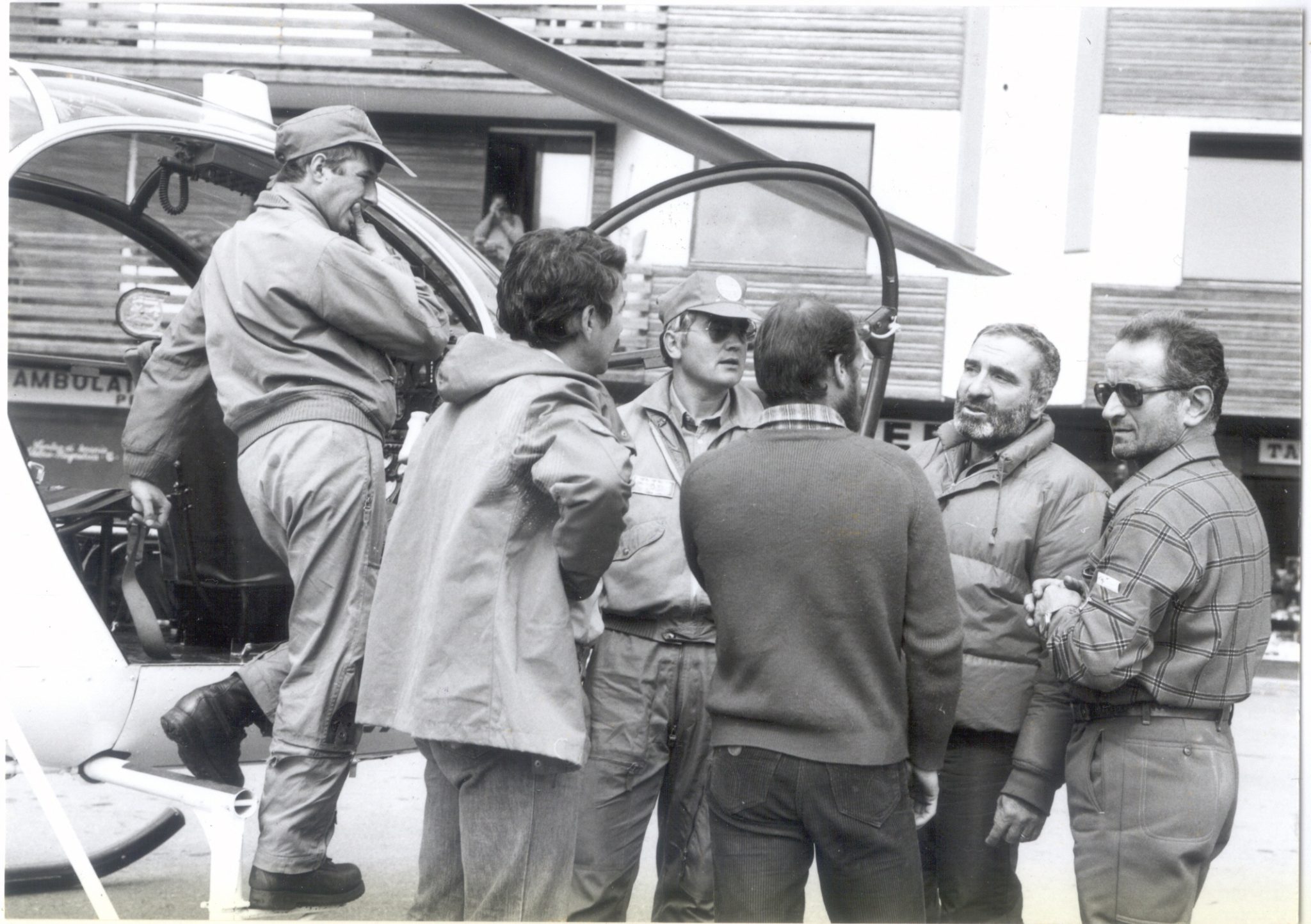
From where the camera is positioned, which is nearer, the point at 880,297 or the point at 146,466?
the point at 146,466

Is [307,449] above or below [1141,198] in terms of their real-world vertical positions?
below

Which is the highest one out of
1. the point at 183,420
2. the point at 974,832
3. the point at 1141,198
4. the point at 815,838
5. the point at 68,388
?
the point at 1141,198

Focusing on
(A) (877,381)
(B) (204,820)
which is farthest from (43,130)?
(A) (877,381)

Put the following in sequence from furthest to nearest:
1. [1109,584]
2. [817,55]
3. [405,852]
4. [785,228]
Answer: [405,852] < [785,228] < [817,55] < [1109,584]

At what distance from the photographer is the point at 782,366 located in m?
2.16

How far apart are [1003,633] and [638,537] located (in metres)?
0.83

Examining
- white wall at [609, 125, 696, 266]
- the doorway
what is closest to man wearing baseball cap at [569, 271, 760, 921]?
white wall at [609, 125, 696, 266]

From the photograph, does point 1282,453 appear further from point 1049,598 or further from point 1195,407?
point 1049,598

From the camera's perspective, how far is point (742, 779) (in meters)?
2.11

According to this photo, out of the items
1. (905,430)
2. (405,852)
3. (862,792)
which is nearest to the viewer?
(862,792)

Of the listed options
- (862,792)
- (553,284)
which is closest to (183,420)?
(553,284)

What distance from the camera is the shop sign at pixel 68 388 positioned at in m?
4.62

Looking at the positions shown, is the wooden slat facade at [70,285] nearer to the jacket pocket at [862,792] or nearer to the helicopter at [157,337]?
the helicopter at [157,337]

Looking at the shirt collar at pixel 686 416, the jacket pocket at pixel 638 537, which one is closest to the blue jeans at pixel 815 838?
the jacket pocket at pixel 638 537
